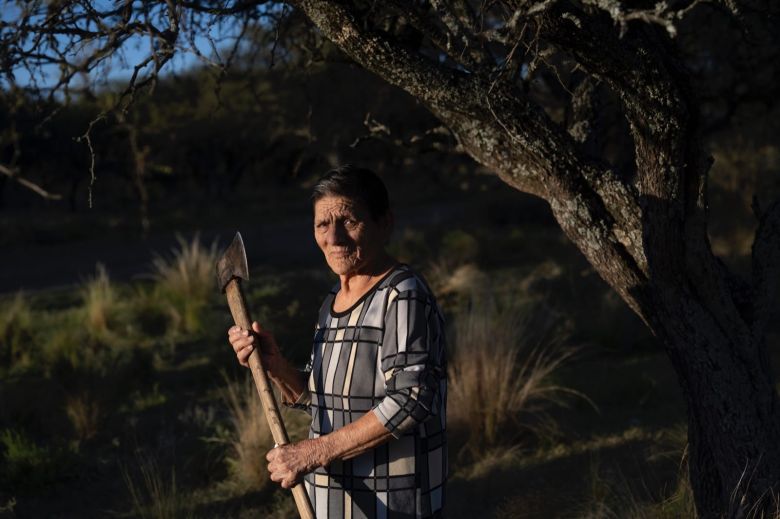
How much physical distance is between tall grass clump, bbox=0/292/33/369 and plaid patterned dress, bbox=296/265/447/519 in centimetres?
666

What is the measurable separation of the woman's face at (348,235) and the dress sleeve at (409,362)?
20 centimetres

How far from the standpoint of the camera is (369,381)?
2299mm

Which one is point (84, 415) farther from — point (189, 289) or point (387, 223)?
point (387, 223)

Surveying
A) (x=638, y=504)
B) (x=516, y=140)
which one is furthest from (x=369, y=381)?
(x=638, y=504)

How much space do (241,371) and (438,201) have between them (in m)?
25.8

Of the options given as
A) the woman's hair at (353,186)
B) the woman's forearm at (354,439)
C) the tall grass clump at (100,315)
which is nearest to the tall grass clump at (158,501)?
the woman's forearm at (354,439)

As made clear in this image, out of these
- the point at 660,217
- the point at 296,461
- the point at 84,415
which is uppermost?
the point at 660,217

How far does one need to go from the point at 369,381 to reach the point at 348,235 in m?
0.42

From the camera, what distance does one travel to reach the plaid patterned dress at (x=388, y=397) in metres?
2.18

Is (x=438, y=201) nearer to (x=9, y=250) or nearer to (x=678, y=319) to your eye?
(x=9, y=250)

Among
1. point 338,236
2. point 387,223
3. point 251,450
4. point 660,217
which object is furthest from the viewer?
point 251,450

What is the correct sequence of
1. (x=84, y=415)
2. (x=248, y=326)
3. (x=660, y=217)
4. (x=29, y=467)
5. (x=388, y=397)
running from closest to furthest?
(x=388, y=397) → (x=248, y=326) → (x=660, y=217) → (x=29, y=467) → (x=84, y=415)

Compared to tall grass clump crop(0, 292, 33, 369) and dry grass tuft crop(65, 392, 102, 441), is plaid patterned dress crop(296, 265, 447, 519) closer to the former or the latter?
dry grass tuft crop(65, 392, 102, 441)

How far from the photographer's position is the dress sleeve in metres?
2.15
